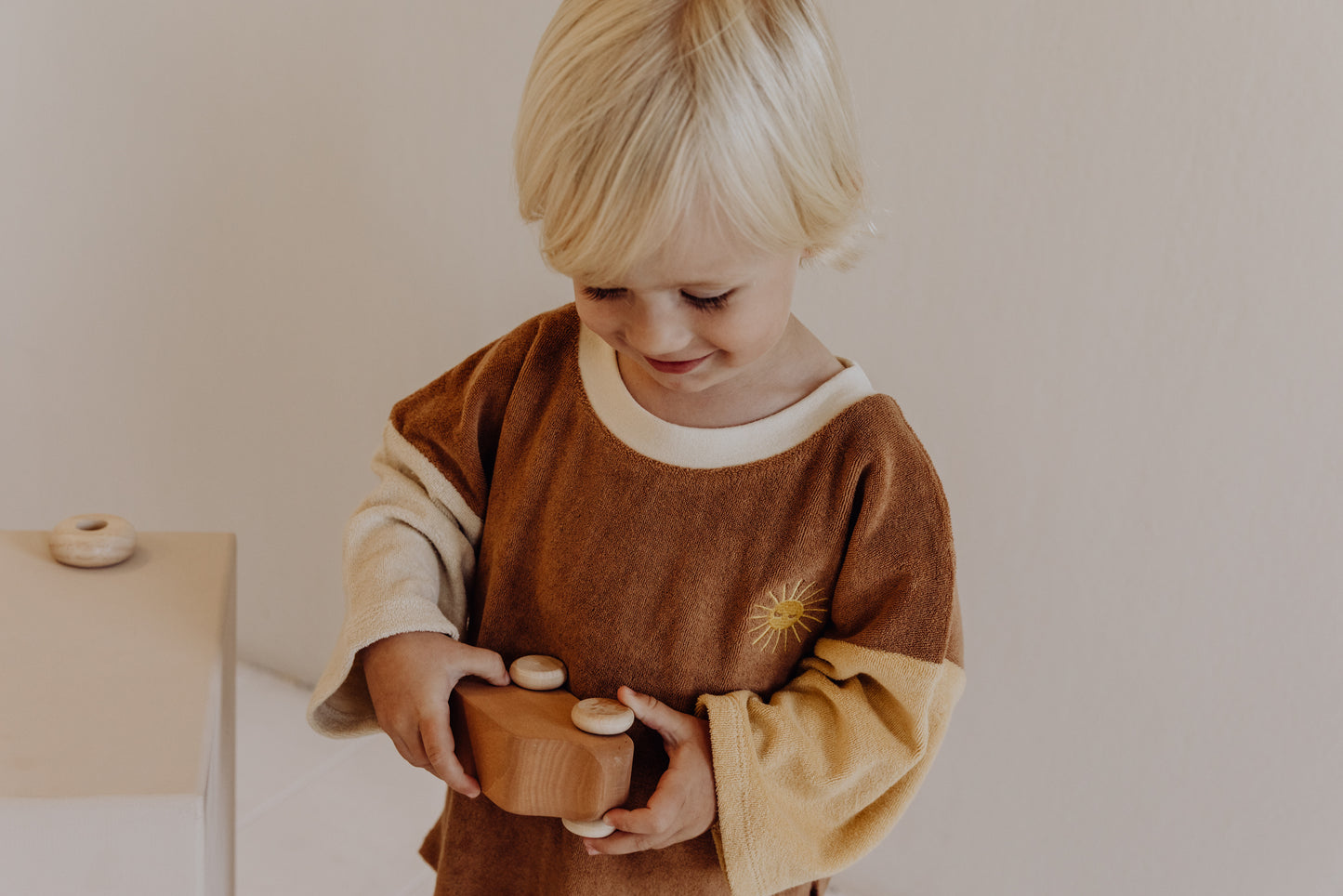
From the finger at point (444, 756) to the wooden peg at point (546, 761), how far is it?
0.03 ft

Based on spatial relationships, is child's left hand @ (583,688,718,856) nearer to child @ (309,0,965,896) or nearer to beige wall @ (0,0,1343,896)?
child @ (309,0,965,896)

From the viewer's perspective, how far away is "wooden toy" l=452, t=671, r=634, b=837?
0.58 meters

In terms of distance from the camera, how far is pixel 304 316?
1.24m

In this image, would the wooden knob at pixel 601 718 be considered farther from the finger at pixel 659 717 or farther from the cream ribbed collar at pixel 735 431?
the cream ribbed collar at pixel 735 431

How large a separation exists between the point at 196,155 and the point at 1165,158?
3.23ft

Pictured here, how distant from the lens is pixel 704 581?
657 millimetres

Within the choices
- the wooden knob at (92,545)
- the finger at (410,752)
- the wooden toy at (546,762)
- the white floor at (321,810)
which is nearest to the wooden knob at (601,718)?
the wooden toy at (546,762)

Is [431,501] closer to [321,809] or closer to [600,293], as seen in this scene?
[600,293]

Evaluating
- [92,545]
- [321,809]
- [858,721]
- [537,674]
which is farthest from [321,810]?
[858,721]

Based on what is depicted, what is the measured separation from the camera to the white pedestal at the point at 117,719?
530mm

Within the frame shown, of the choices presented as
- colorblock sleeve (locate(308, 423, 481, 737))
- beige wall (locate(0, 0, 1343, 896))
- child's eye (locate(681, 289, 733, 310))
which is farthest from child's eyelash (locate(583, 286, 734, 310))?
beige wall (locate(0, 0, 1343, 896))

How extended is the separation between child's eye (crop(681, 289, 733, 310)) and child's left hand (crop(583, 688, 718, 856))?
0.74 feet

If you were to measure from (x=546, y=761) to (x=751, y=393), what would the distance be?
0.80ft

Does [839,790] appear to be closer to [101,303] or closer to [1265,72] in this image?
[1265,72]
